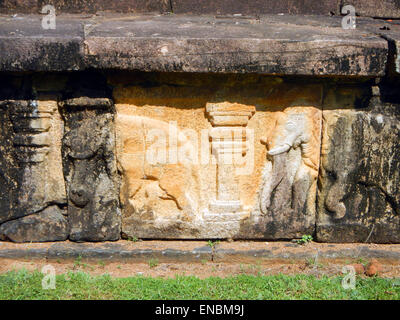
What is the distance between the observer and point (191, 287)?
9.70 ft

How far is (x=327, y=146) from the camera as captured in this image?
336cm

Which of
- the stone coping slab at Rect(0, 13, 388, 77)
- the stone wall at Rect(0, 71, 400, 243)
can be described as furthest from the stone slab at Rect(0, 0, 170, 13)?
the stone wall at Rect(0, 71, 400, 243)

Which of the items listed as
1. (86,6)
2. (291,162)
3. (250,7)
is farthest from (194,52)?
(86,6)

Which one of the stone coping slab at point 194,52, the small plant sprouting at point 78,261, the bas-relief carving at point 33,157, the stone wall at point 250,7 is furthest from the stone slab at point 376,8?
the small plant sprouting at point 78,261

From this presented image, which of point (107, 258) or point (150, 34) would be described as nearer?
point (150, 34)

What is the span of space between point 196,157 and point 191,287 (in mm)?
956

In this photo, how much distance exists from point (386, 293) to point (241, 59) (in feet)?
5.90

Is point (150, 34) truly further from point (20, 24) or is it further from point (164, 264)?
point (164, 264)

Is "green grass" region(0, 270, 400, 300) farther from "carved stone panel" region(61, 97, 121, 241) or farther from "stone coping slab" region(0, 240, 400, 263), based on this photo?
"carved stone panel" region(61, 97, 121, 241)

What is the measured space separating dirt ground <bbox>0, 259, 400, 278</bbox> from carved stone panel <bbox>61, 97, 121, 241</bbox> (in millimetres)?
233

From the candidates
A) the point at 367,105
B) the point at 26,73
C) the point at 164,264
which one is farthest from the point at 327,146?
the point at 26,73

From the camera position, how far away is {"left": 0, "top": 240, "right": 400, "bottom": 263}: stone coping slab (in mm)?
3289

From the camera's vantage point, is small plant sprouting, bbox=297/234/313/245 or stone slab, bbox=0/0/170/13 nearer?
small plant sprouting, bbox=297/234/313/245

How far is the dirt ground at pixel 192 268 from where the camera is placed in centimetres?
322
